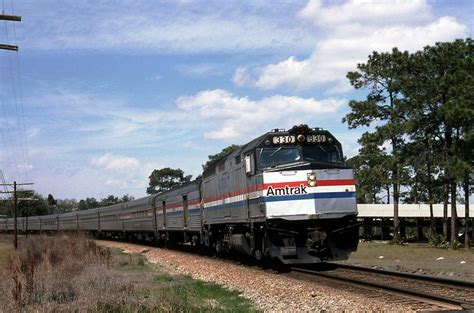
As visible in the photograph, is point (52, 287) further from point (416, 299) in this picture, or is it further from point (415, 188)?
point (415, 188)

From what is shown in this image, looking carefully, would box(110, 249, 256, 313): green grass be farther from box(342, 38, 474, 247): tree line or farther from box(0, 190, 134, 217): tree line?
box(0, 190, 134, 217): tree line

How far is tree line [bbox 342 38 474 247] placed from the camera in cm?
3547

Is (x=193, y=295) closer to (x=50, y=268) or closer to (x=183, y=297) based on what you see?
(x=183, y=297)

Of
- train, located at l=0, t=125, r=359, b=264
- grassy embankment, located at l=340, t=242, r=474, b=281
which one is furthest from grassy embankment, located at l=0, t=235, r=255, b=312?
grassy embankment, located at l=340, t=242, r=474, b=281

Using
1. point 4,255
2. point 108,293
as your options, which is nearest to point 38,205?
point 4,255

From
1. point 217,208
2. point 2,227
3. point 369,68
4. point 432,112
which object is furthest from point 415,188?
point 2,227

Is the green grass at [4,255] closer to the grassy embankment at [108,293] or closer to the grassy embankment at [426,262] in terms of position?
the grassy embankment at [108,293]

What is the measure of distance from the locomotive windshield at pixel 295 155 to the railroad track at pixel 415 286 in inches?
135

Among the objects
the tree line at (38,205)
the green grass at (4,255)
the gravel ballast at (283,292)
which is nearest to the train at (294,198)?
the gravel ballast at (283,292)

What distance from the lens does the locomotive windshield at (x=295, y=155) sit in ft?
54.6

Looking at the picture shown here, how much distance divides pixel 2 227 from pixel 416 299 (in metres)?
96.8

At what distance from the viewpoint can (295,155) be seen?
16719 mm

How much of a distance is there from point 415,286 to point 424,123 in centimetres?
2777

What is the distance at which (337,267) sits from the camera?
18.7 metres
